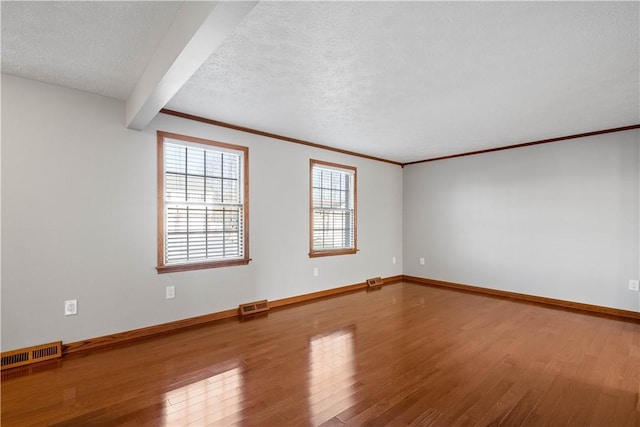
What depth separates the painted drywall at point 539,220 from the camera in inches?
157

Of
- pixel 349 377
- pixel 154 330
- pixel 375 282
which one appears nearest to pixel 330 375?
pixel 349 377

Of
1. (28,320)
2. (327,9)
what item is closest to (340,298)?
(28,320)

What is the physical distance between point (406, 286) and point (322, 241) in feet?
6.36

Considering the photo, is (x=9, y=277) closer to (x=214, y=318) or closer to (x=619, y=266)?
(x=214, y=318)

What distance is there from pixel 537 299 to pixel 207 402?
188 inches

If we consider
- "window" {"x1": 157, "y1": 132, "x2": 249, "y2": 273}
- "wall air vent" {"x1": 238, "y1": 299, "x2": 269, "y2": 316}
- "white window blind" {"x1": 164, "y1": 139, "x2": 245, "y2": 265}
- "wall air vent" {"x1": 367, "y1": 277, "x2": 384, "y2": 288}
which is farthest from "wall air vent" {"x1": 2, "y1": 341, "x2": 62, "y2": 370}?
"wall air vent" {"x1": 367, "y1": 277, "x2": 384, "y2": 288}

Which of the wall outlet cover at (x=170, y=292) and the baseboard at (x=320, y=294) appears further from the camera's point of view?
the baseboard at (x=320, y=294)

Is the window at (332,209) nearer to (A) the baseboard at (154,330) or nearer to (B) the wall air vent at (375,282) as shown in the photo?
(B) the wall air vent at (375,282)

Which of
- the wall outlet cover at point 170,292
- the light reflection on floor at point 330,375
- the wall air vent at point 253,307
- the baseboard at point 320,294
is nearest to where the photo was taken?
the light reflection on floor at point 330,375

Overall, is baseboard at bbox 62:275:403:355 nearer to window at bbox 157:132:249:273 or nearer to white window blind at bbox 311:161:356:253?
window at bbox 157:132:249:273

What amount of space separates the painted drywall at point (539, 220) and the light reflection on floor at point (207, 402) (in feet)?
14.8

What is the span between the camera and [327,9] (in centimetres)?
172

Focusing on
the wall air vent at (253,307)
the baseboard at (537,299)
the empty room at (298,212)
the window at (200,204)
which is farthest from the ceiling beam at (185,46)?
the baseboard at (537,299)

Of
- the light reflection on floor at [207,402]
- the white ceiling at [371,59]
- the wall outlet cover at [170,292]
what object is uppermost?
the white ceiling at [371,59]
